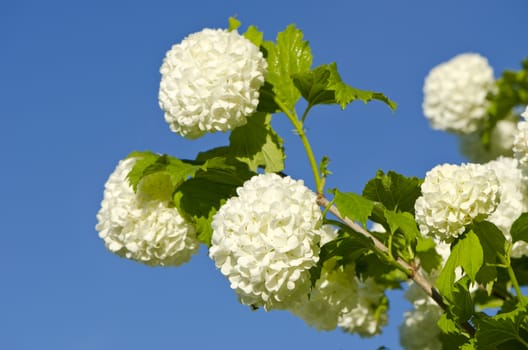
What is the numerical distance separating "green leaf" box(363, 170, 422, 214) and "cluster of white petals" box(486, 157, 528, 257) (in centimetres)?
70

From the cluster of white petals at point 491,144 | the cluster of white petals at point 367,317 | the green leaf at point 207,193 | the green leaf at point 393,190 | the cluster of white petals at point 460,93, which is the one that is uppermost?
the cluster of white petals at point 460,93

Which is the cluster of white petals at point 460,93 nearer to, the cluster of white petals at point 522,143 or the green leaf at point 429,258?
the green leaf at point 429,258

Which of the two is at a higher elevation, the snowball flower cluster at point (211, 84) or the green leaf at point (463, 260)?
the snowball flower cluster at point (211, 84)

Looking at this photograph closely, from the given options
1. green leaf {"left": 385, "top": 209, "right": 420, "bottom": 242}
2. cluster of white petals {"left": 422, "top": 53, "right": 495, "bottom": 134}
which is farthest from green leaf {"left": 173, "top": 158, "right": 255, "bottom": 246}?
cluster of white petals {"left": 422, "top": 53, "right": 495, "bottom": 134}

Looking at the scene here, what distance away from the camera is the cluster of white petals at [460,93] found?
22.7 ft

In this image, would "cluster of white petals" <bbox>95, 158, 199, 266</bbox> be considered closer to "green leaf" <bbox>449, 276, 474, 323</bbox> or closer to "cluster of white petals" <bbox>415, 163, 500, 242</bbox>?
"cluster of white petals" <bbox>415, 163, 500, 242</bbox>

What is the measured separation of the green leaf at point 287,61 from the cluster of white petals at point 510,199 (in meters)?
0.97

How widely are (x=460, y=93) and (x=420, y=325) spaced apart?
3202 mm

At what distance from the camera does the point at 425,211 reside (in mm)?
2766

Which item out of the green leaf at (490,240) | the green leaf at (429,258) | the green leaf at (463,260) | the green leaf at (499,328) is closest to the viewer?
the green leaf at (499,328)

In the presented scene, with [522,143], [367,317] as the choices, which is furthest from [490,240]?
[367,317]

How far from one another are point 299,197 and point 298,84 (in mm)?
615

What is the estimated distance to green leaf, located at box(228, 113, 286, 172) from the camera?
3195 millimetres

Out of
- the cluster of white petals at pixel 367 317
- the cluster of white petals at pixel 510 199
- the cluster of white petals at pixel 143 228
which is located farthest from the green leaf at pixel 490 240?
the cluster of white petals at pixel 367 317
